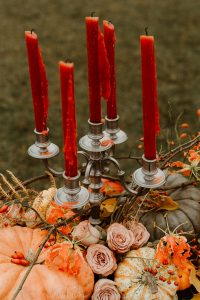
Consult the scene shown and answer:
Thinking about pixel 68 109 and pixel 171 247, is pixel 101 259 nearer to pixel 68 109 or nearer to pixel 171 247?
pixel 171 247

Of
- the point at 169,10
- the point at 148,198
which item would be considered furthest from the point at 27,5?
the point at 148,198

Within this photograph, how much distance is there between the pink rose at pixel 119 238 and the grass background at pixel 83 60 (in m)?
1.47

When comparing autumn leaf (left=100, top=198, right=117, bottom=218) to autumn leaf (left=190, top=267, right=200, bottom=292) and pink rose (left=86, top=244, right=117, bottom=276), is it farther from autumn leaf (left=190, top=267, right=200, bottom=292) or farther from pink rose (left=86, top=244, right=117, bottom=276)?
autumn leaf (left=190, top=267, right=200, bottom=292)

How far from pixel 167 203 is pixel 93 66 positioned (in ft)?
2.13

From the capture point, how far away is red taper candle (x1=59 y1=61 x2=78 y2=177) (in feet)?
3.49

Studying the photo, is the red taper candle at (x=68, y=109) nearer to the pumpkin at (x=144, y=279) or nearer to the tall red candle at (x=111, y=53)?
the tall red candle at (x=111, y=53)

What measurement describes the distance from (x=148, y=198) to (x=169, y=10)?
4.52 metres

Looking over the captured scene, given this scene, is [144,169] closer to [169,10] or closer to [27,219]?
[27,219]

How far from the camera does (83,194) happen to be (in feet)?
4.19

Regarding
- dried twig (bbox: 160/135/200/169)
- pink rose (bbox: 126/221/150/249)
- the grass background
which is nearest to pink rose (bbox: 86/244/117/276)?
pink rose (bbox: 126/221/150/249)

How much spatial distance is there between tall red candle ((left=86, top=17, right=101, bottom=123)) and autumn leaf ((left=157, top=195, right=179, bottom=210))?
50cm

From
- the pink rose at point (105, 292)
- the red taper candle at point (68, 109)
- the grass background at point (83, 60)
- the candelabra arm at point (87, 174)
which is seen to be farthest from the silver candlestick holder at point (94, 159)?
the grass background at point (83, 60)

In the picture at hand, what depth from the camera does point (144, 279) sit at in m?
1.40

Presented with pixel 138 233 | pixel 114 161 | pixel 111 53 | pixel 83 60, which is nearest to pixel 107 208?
pixel 138 233
